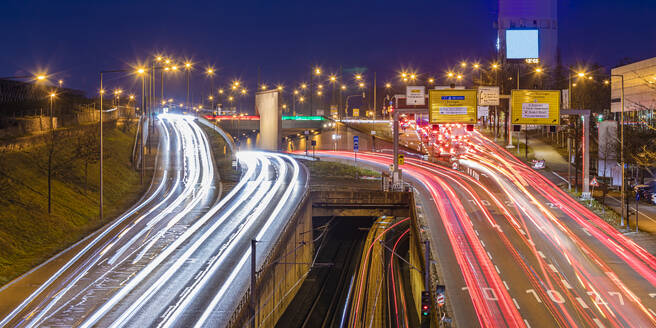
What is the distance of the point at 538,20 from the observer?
127875mm

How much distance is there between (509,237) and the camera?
30625 millimetres

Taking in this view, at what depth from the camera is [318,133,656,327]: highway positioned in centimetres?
2041

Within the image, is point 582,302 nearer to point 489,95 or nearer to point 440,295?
point 440,295

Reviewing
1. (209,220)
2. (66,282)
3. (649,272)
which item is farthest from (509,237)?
(66,282)

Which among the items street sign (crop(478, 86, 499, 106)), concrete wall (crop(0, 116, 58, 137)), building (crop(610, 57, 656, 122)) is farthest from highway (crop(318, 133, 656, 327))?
concrete wall (crop(0, 116, 58, 137))

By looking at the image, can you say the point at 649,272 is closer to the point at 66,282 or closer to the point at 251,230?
the point at 251,230

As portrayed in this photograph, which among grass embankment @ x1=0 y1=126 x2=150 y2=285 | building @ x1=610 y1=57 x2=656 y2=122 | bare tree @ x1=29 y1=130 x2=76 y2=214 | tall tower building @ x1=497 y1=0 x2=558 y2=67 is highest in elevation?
tall tower building @ x1=497 y1=0 x2=558 y2=67

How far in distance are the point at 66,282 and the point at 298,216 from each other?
15.0 metres

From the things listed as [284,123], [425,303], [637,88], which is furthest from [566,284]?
[284,123]

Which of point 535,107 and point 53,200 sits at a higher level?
point 535,107

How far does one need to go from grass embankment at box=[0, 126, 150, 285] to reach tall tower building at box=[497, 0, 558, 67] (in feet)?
330

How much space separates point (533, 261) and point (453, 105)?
45.2ft

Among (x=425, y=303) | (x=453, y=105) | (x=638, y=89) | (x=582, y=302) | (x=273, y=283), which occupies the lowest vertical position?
(x=273, y=283)

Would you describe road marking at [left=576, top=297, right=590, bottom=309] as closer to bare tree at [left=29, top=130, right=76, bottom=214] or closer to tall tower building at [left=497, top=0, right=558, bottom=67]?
bare tree at [left=29, top=130, right=76, bottom=214]
